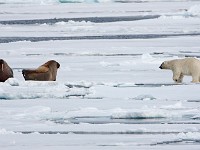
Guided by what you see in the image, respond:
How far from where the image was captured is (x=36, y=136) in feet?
19.1

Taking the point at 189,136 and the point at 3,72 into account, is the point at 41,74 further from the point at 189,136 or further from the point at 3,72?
the point at 189,136

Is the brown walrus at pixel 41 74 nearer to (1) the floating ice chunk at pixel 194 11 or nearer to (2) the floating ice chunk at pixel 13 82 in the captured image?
(2) the floating ice chunk at pixel 13 82

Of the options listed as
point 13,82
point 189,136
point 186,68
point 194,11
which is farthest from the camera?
point 194,11

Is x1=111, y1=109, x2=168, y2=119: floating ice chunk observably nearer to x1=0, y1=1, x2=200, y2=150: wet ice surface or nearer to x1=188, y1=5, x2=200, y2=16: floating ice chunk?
x1=0, y1=1, x2=200, y2=150: wet ice surface

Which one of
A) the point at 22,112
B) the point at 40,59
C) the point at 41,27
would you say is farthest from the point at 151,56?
the point at 41,27

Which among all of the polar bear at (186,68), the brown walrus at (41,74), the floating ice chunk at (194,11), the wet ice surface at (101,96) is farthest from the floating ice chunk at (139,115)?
the floating ice chunk at (194,11)

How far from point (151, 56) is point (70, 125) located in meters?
6.02

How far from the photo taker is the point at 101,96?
25.8ft

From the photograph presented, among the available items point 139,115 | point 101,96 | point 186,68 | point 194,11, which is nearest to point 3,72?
point 101,96

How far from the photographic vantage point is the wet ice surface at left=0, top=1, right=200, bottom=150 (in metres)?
5.73

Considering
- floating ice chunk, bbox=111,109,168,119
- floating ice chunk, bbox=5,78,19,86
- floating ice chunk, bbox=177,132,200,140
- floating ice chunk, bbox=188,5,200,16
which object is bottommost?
floating ice chunk, bbox=177,132,200,140

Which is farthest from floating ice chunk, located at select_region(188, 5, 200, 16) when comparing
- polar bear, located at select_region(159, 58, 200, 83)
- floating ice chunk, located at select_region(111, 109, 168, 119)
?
floating ice chunk, located at select_region(111, 109, 168, 119)

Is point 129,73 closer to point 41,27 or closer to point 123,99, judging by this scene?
point 123,99

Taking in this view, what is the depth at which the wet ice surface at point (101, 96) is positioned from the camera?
5734 mm
